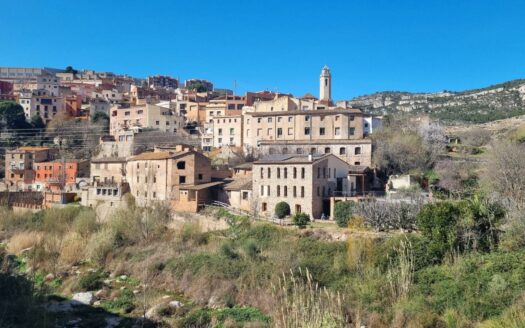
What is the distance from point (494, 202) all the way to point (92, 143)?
55.6 m

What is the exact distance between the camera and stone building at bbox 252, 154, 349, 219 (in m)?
36.2

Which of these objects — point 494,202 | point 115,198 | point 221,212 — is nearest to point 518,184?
point 494,202

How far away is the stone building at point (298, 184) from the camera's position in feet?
119

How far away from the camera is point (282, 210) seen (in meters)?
36.4

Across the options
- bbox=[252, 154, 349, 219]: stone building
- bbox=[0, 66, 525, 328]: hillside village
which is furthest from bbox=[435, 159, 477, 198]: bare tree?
bbox=[252, 154, 349, 219]: stone building

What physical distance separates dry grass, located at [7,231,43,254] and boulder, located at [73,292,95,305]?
11.8 m

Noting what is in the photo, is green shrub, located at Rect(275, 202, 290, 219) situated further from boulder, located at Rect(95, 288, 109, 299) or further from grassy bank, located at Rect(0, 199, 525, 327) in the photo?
boulder, located at Rect(95, 288, 109, 299)

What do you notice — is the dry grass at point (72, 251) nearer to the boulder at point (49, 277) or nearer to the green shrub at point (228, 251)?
the boulder at point (49, 277)

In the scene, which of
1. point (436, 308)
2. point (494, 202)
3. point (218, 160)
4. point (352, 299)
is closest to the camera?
point (436, 308)

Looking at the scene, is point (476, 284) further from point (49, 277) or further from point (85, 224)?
point (85, 224)

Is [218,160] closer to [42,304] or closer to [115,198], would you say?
[115,198]

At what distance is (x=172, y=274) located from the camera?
31.2 m

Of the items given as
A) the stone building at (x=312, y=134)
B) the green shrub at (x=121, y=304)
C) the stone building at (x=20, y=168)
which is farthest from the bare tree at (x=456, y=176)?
the stone building at (x=20, y=168)

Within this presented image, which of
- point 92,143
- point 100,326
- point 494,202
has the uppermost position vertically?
point 92,143
